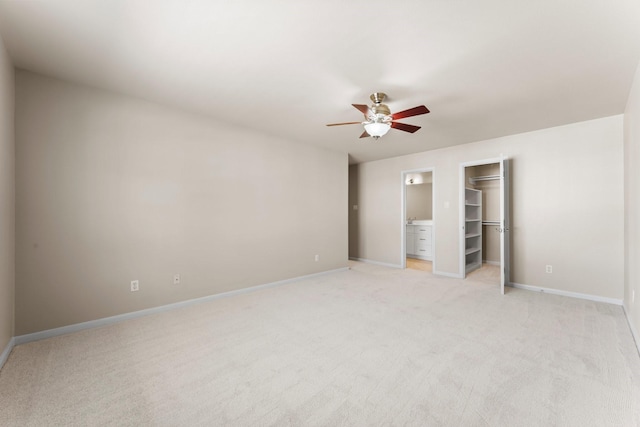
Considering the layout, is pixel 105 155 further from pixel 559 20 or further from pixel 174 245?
pixel 559 20

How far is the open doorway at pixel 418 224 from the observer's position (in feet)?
19.6

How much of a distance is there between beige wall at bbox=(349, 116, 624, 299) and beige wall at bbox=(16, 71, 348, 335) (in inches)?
117

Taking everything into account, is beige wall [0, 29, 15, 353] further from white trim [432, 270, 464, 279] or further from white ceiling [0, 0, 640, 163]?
Result: white trim [432, 270, 464, 279]

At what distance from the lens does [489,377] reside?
197cm

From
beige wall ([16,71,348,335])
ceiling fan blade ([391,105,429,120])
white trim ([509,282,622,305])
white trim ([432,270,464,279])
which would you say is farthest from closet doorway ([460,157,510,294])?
beige wall ([16,71,348,335])

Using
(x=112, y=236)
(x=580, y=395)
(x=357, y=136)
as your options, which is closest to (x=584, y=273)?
(x=580, y=395)

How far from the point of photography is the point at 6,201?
2.27m

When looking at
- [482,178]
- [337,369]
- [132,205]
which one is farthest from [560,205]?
[132,205]

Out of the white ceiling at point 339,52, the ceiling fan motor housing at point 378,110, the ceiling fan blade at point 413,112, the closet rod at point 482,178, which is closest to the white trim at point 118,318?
the white ceiling at point 339,52

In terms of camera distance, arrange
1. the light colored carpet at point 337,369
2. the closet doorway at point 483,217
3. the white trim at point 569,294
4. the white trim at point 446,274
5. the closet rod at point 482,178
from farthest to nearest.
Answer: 1. the closet rod at point 482,178
2. the closet doorway at point 483,217
3. the white trim at point 446,274
4. the white trim at point 569,294
5. the light colored carpet at point 337,369

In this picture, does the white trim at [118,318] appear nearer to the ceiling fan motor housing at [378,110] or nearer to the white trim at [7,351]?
the white trim at [7,351]

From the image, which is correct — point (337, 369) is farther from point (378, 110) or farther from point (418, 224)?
point (418, 224)

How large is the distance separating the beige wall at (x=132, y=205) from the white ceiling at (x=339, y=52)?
0.32 m

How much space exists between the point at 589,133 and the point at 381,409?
4513mm
